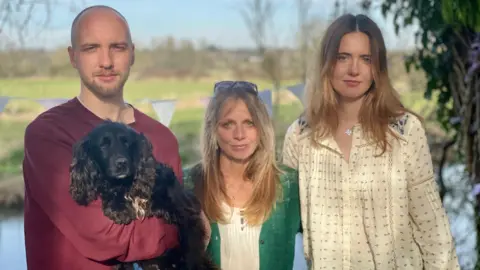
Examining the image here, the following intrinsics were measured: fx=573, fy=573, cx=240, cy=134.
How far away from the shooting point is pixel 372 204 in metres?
2.13

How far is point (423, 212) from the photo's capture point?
220cm

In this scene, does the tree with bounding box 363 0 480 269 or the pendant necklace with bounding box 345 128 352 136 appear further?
the tree with bounding box 363 0 480 269

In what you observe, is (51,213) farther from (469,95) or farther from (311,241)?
(469,95)

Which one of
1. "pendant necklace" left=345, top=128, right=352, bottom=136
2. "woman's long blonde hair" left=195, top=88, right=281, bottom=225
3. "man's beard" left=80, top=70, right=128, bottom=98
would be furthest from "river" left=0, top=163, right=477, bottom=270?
"pendant necklace" left=345, top=128, right=352, bottom=136

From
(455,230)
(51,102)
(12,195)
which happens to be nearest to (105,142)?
(51,102)

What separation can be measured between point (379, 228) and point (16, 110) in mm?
1613

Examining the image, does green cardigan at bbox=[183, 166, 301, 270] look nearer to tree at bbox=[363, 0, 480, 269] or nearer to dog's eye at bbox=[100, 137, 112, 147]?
dog's eye at bbox=[100, 137, 112, 147]

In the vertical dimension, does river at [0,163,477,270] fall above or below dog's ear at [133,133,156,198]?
below

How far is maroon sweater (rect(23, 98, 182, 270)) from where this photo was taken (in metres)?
1.59

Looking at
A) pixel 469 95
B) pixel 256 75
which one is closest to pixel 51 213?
pixel 256 75

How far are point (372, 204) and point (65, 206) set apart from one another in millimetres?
1121

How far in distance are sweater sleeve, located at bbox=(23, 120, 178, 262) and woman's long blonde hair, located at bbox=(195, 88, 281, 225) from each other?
52cm

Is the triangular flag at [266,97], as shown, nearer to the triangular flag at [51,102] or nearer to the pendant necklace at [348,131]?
the pendant necklace at [348,131]

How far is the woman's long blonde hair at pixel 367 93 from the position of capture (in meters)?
2.16
